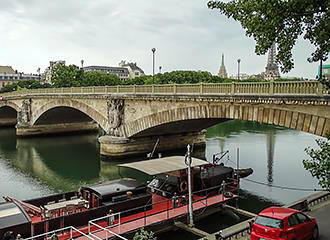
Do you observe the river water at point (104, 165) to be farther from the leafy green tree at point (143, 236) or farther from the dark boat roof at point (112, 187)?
the leafy green tree at point (143, 236)

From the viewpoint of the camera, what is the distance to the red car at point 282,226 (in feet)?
39.1

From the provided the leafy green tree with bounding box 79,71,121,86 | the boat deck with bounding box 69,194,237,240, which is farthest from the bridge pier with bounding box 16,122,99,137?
the leafy green tree with bounding box 79,71,121,86

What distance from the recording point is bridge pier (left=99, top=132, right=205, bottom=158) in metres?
35.2

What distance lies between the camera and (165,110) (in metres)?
31.3

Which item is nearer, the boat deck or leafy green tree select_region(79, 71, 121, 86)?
the boat deck

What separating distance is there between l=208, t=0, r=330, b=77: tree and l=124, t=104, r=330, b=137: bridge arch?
7.88 meters

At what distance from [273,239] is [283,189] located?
Result: 541 inches

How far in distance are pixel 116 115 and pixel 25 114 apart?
1094 inches

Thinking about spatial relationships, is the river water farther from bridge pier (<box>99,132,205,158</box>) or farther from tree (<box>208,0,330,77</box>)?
tree (<box>208,0,330,77</box>)

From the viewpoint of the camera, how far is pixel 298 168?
31.6 metres

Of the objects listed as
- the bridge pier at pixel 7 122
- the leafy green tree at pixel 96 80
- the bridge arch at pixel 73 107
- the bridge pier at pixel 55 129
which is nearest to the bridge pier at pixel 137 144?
the bridge arch at pixel 73 107

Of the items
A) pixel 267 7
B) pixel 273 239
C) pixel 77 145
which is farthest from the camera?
pixel 77 145

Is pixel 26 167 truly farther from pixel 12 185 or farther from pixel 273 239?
pixel 273 239

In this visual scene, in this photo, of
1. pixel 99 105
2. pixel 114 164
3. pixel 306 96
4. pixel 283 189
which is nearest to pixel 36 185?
pixel 114 164
